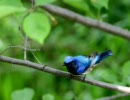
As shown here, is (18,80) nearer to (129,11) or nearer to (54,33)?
(54,33)

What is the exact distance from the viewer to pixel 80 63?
1609mm

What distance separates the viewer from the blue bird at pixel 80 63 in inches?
62.2

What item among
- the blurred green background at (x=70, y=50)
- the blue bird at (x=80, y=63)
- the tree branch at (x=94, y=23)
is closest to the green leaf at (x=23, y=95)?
the blue bird at (x=80, y=63)

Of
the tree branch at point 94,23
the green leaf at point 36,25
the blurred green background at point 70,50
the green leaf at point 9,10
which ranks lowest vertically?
the blurred green background at point 70,50

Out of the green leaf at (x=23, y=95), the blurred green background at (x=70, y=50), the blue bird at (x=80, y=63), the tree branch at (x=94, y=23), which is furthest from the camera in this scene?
the blurred green background at (x=70, y=50)

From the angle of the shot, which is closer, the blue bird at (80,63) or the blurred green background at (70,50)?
the blue bird at (80,63)

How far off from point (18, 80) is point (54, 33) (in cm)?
52

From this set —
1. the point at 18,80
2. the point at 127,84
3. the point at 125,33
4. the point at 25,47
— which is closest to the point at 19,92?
the point at 25,47

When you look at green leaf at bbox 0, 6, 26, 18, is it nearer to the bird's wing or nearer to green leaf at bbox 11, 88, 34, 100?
the bird's wing

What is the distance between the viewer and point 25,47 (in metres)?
1.65

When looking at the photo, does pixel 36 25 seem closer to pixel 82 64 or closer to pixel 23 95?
pixel 82 64

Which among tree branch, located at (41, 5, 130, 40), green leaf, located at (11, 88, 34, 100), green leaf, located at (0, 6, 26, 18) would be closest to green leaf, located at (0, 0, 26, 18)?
green leaf, located at (0, 6, 26, 18)

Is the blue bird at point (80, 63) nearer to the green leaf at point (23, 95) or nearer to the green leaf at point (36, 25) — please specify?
the green leaf at point (36, 25)

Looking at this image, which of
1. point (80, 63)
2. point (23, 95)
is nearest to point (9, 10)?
point (80, 63)
